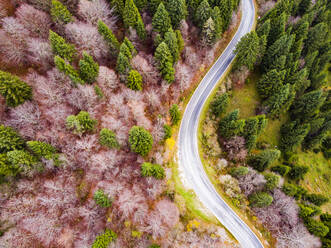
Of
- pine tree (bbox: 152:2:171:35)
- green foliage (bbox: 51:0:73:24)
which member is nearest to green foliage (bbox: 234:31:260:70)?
pine tree (bbox: 152:2:171:35)

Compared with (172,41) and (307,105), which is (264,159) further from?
(172,41)

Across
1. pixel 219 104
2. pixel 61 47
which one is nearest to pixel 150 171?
pixel 219 104

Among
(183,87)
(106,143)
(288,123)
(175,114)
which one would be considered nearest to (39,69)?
(106,143)

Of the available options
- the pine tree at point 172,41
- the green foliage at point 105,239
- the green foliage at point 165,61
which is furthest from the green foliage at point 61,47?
the green foliage at point 105,239

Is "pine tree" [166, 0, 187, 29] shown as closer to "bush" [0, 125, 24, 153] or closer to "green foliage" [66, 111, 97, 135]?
"green foliage" [66, 111, 97, 135]

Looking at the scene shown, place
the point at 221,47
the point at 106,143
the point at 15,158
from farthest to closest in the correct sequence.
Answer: the point at 221,47
the point at 106,143
the point at 15,158

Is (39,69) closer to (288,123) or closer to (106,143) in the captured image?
(106,143)
